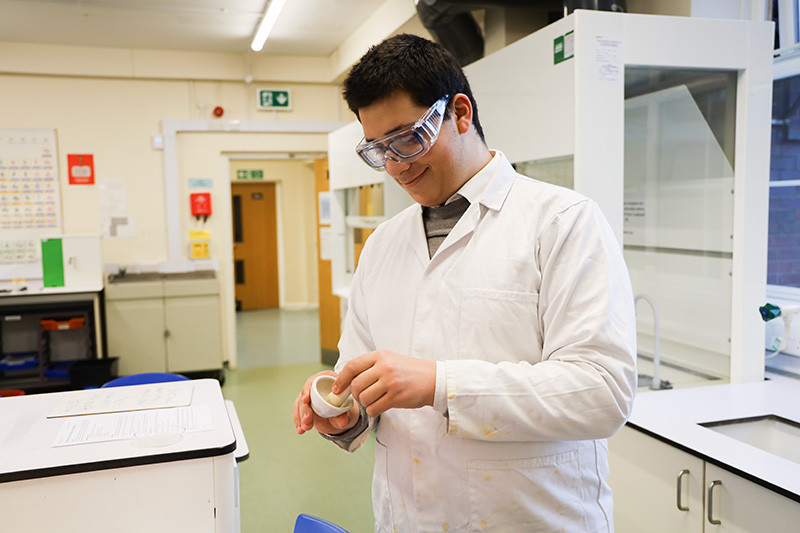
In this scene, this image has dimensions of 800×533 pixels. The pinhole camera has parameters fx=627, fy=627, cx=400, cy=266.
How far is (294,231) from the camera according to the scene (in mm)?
9953

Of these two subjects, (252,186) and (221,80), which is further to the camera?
(252,186)

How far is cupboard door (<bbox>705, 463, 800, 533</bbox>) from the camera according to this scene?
1.52m

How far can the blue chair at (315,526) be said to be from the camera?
1402mm

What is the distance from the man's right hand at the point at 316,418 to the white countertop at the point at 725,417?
3.42ft

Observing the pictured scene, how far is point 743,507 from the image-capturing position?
1.63 metres

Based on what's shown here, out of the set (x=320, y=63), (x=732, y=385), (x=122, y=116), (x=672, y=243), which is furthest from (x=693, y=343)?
(x=122, y=116)

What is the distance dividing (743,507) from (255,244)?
9.04 meters

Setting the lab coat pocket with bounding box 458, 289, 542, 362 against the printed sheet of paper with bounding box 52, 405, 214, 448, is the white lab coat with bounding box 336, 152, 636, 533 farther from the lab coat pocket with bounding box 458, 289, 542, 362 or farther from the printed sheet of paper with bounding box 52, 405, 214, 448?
the printed sheet of paper with bounding box 52, 405, 214, 448

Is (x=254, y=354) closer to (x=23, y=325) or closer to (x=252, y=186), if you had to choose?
(x=23, y=325)

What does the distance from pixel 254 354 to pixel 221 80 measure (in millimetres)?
2914

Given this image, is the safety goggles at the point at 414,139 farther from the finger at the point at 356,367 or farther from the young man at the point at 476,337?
the finger at the point at 356,367

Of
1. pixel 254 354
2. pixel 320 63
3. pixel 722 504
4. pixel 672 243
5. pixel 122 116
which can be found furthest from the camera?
pixel 254 354

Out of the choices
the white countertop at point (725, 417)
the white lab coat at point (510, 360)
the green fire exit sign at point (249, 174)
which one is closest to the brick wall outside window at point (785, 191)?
the white countertop at point (725, 417)

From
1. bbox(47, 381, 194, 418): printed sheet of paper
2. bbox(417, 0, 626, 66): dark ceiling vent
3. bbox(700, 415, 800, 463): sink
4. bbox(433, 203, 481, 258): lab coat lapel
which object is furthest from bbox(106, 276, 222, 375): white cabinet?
bbox(433, 203, 481, 258): lab coat lapel
